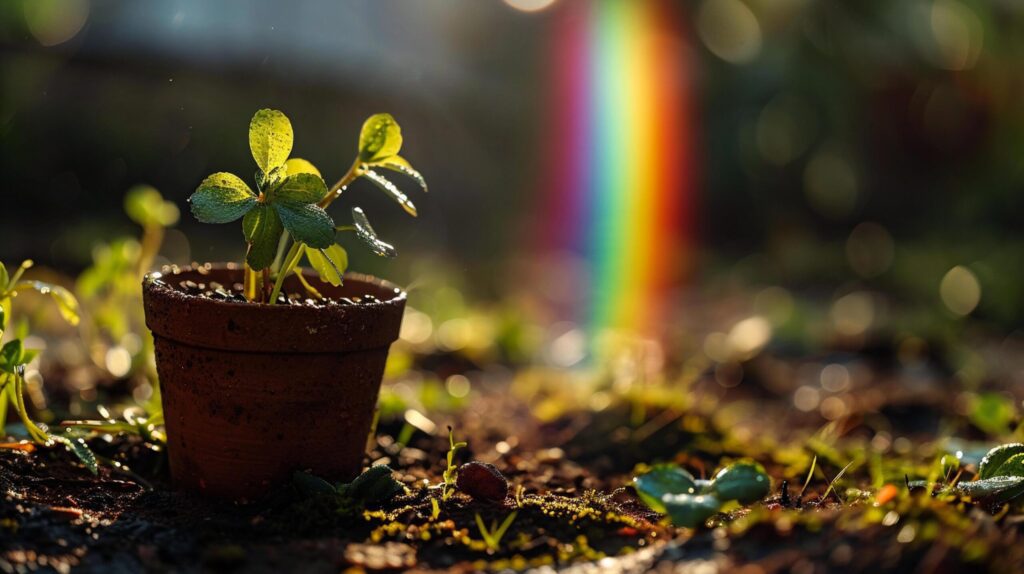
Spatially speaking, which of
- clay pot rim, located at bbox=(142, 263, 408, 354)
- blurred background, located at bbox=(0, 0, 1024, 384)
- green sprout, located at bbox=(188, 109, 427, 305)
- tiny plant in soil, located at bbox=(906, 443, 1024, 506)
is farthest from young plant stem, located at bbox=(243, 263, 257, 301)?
blurred background, located at bbox=(0, 0, 1024, 384)

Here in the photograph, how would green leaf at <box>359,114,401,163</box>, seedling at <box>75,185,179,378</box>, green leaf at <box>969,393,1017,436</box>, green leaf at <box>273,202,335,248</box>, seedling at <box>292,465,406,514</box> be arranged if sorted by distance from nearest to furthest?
green leaf at <box>273,202,335,248</box> → seedling at <box>292,465,406,514</box> → green leaf at <box>359,114,401,163</box> → seedling at <box>75,185,179,378</box> → green leaf at <box>969,393,1017,436</box>

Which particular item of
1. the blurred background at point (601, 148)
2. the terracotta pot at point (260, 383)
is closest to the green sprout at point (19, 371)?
the terracotta pot at point (260, 383)

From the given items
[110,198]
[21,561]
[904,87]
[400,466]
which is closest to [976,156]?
[904,87]

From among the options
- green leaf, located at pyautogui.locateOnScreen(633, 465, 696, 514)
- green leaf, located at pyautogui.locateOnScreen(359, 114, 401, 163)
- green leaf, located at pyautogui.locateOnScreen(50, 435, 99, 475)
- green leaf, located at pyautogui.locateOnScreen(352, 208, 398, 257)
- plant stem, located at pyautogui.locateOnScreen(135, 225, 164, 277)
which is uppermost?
green leaf, located at pyautogui.locateOnScreen(359, 114, 401, 163)

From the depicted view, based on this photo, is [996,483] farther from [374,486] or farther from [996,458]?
[374,486]

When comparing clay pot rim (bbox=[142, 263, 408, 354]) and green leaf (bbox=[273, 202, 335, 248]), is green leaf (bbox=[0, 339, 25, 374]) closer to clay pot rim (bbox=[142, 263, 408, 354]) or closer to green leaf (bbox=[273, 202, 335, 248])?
clay pot rim (bbox=[142, 263, 408, 354])

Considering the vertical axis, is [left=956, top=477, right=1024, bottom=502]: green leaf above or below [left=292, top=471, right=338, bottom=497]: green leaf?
above
